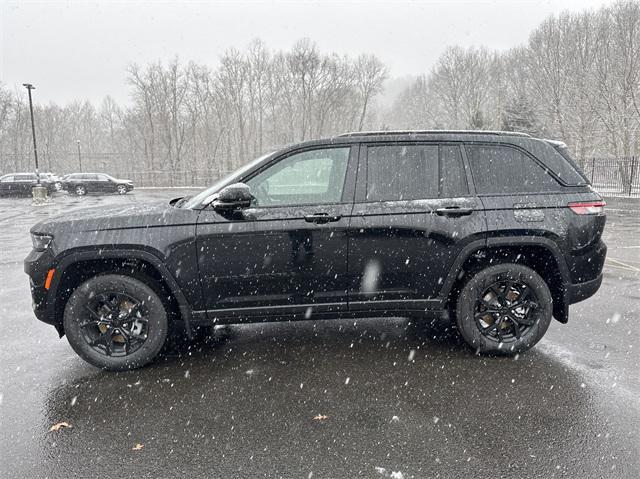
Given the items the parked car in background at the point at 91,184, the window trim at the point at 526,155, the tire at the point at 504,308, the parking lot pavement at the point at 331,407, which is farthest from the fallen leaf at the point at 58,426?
the parked car in background at the point at 91,184

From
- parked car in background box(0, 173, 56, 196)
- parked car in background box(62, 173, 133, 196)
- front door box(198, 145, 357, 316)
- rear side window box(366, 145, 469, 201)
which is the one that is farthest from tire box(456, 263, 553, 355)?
parked car in background box(62, 173, 133, 196)

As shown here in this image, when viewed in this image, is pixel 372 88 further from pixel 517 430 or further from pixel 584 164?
pixel 517 430

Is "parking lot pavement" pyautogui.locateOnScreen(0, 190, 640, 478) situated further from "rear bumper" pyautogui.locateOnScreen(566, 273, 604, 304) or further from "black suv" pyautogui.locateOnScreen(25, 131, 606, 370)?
"rear bumper" pyautogui.locateOnScreen(566, 273, 604, 304)

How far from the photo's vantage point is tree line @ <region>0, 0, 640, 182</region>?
1539 inches

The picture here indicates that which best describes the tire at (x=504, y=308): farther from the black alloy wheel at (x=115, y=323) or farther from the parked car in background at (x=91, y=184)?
the parked car in background at (x=91, y=184)

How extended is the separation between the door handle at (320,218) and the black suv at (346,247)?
1.1 inches

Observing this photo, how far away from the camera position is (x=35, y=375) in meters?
3.86

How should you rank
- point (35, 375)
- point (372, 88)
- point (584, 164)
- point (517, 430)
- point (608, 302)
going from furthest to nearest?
point (372, 88), point (584, 164), point (608, 302), point (35, 375), point (517, 430)

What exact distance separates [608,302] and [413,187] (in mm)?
3336

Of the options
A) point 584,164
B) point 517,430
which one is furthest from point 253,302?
point 584,164

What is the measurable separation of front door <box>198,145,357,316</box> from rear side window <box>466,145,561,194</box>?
1099 millimetres

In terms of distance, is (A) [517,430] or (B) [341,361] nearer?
(A) [517,430]

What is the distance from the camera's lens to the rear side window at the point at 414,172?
13.0ft

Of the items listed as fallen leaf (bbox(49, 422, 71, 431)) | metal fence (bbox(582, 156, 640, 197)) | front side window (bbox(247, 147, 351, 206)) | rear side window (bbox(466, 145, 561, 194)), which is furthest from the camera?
metal fence (bbox(582, 156, 640, 197))
